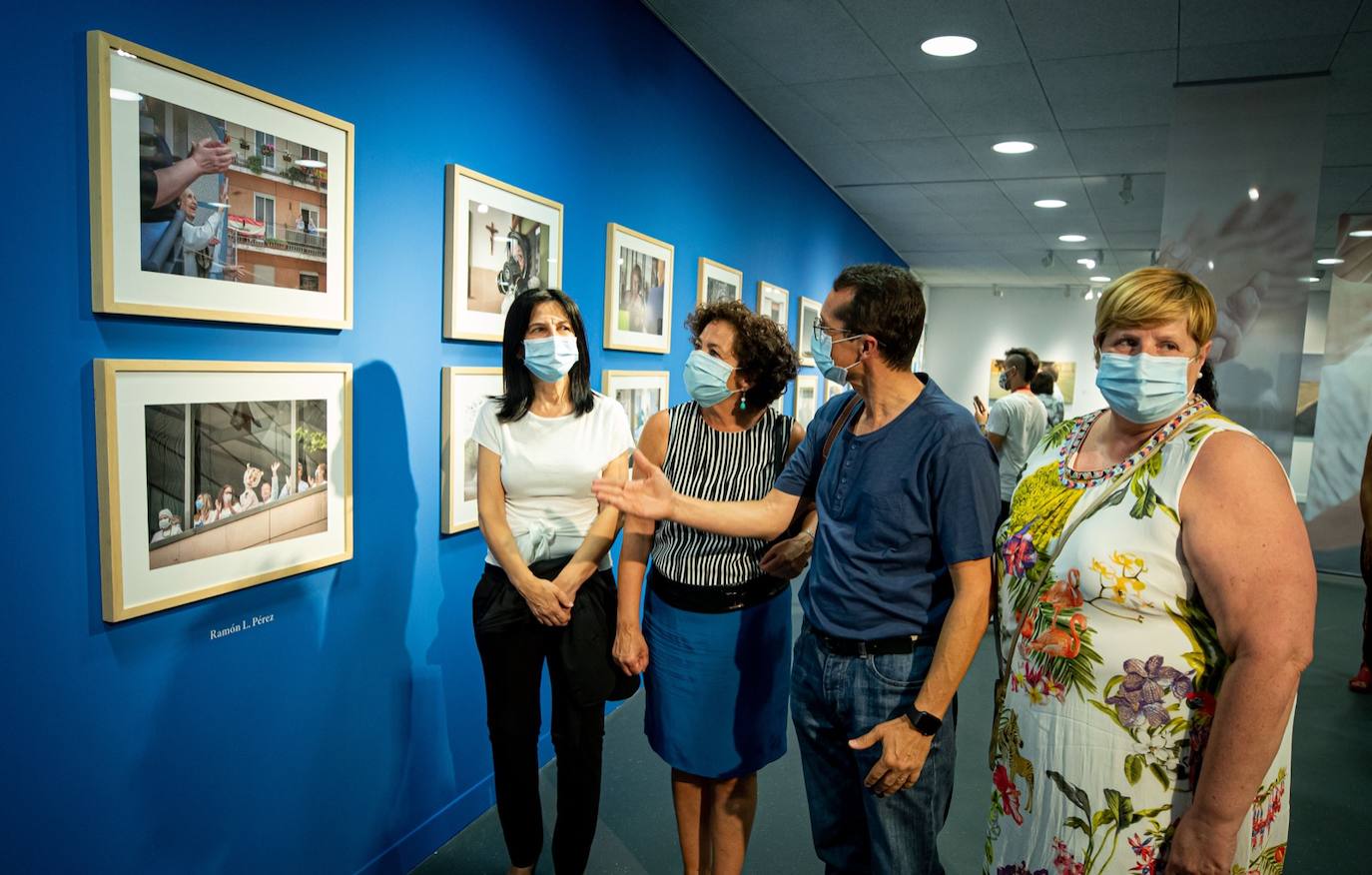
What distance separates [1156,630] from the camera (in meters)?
1.26

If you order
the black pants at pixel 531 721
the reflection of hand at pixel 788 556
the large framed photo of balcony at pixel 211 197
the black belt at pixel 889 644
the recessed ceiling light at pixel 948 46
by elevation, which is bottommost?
the black pants at pixel 531 721

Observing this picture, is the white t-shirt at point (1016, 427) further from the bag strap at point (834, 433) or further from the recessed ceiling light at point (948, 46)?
the bag strap at point (834, 433)

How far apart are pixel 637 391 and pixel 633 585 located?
1.74 metres

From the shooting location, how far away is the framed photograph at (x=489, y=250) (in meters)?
2.45

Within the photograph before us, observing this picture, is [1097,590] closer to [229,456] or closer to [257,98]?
[229,456]

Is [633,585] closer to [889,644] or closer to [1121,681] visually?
[889,644]

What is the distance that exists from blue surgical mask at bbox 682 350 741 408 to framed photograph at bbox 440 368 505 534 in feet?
2.37

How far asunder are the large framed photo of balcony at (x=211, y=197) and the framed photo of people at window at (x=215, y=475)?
0.48ft

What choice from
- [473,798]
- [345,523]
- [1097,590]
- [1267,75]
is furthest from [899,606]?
[1267,75]

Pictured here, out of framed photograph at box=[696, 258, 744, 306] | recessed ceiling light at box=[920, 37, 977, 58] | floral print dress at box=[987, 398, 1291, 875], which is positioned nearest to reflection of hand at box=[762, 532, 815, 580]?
floral print dress at box=[987, 398, 1291, 875]

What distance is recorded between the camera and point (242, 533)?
1.83m

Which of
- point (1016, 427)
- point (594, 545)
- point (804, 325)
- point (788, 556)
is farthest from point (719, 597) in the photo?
→ point (804, 325)

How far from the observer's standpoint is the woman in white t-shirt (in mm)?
2111

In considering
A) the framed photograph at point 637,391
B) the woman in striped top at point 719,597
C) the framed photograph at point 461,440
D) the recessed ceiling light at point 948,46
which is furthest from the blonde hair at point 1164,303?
the recessed ceiling light at point 948,46
